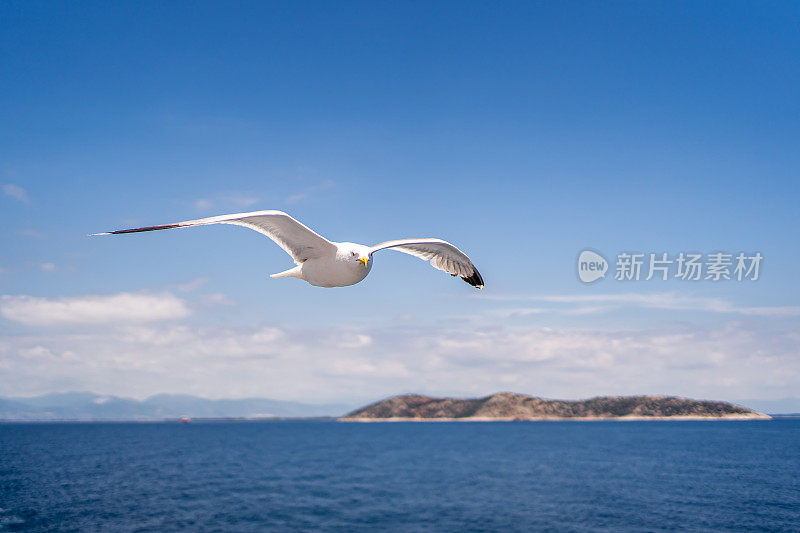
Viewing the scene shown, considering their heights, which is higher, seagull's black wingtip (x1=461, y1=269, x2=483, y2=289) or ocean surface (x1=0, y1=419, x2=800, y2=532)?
seagull's black wingtip (x1=461, y1=269, x2=483, y2=289)

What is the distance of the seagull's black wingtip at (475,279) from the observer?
29.0ft

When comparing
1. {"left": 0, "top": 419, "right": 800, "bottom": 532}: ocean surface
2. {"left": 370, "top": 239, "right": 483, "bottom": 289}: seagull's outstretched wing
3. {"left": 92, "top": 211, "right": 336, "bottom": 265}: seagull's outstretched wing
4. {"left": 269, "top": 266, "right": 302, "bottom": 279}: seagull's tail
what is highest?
{"left": 370, "top": 239, "right": 483, "bottom": 289}: seagull's outstretched wing

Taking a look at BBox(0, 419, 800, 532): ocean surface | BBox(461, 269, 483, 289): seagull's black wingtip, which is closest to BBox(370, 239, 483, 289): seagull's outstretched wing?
BBox(461, 269, 483, 289): seagull's black wingtip

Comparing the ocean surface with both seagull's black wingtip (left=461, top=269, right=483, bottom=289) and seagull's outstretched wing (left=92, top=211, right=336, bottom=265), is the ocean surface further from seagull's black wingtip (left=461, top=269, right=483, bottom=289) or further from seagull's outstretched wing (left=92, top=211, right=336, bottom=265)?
seagull's outstretched wing (left=92, top=211, right=336, bottom=265)

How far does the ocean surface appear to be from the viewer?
65312 mm

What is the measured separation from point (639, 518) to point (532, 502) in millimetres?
15571

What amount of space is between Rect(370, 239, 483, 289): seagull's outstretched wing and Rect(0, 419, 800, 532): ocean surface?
60773 mm

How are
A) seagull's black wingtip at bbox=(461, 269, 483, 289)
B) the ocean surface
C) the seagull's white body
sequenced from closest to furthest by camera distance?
the seagull's white body, seagull's black wingtip at bbox=(461, 269, 483, 289), the ocean surface

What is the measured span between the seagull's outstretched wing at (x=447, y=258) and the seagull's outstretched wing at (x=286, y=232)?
7.84 feet

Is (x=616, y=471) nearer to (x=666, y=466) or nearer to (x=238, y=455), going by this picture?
(x=666, y=466)

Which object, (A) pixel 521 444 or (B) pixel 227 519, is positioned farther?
(A) pixel 521 444

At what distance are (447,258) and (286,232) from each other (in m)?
3.54

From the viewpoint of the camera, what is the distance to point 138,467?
11988 cm

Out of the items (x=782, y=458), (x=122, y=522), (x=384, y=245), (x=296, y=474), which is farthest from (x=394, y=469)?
(x=384, y=245)
